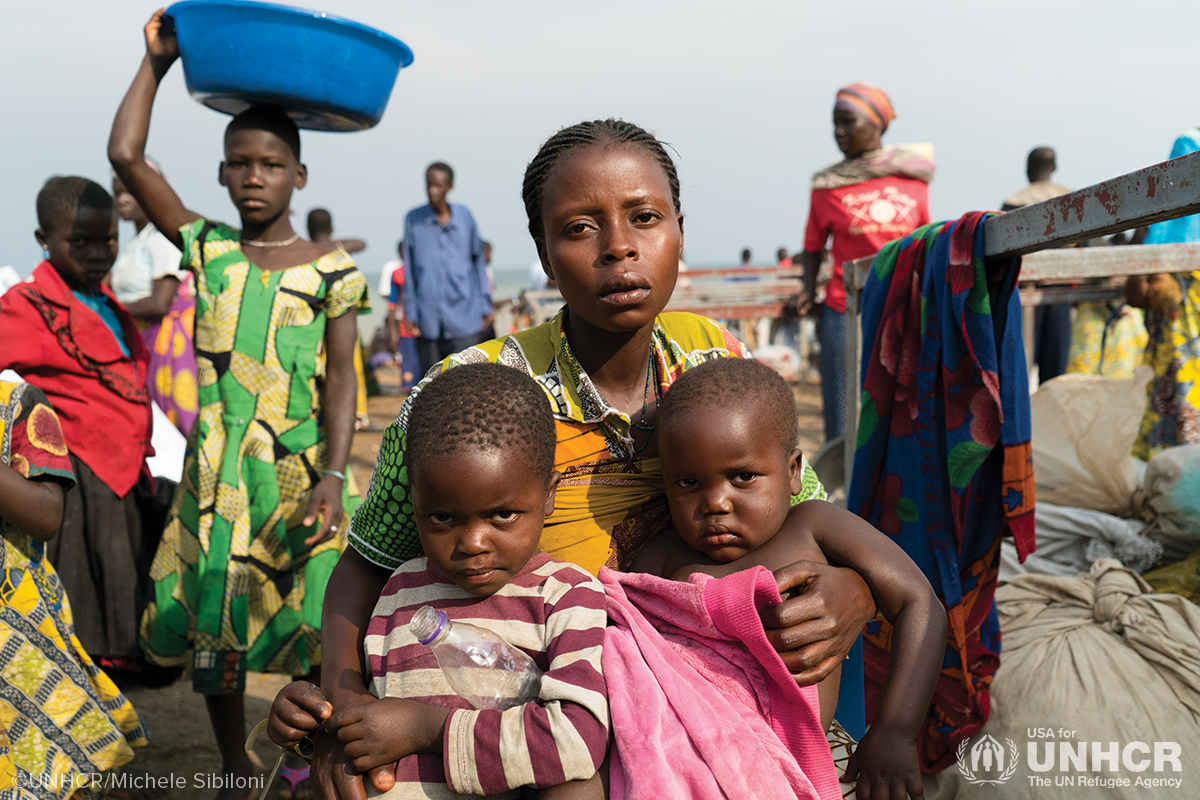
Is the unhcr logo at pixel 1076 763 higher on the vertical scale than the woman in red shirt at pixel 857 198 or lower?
lower

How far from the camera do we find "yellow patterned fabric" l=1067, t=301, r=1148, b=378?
242 inches

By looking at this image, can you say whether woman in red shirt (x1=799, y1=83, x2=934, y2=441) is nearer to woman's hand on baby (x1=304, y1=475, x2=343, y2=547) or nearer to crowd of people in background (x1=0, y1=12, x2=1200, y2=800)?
crowd of people in background (x1=0, y1=12, x2=1200, y2=800)

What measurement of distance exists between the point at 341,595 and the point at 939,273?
1.78 metres

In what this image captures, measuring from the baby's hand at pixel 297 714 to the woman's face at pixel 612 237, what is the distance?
0.88 m

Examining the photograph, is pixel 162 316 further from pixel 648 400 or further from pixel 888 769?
pixel 888 769

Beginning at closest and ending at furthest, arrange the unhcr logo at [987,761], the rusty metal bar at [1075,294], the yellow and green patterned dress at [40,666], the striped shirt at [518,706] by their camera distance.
A: the striped shirt at [518,706] < the yellow and green patterned dress at [40,666] < the unhcr logo at [987,761] < the rusty metal bar at [1075,294]

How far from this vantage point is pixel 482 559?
1522 mm

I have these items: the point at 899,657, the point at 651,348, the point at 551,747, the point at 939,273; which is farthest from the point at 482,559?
the point at 939,273

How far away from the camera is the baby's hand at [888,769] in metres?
1.54

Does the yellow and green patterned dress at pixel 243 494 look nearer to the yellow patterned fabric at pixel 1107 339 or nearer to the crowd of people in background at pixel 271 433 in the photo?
the crowd of people in background at pixel 271 433

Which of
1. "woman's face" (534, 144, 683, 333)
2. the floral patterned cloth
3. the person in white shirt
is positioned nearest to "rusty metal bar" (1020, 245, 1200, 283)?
the floral patterned cloth

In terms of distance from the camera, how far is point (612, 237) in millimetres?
1719

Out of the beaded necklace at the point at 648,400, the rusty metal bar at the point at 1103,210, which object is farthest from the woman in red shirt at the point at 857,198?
the beaded necklace at the point at 648,400

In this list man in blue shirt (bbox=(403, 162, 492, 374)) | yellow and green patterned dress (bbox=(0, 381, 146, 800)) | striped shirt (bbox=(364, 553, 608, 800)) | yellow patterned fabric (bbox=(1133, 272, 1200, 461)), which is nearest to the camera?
striped shirt (bbox=(364, 553, 608, 800))
